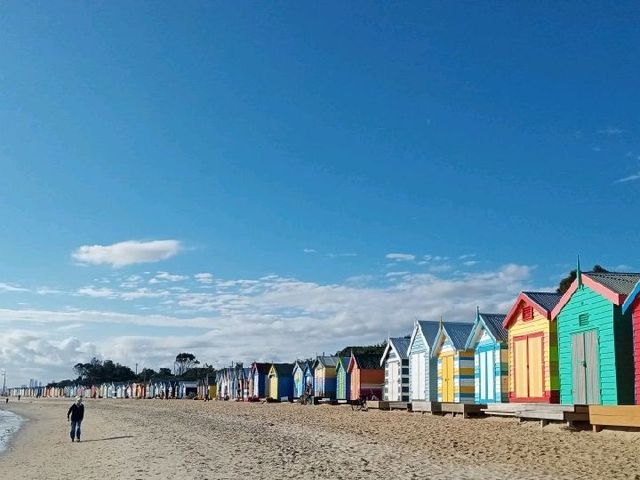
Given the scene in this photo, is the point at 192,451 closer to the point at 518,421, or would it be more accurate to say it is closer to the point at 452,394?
the point at 518,421

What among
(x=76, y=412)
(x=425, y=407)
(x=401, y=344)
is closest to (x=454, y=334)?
(x=425, y=407)

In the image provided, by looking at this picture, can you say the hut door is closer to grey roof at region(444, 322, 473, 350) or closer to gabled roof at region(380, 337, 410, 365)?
grey roof at region(444, 322, 473, 350)

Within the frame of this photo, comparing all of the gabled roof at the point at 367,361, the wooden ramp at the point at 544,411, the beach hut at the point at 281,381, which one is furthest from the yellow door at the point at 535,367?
the beach hut at the point at 281,381

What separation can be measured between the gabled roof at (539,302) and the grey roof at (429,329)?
10.9m

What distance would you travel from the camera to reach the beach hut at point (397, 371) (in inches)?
1816

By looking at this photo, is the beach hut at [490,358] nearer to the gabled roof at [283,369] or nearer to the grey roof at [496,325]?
the grey roof at [496,325]

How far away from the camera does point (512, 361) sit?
30156 millimetres

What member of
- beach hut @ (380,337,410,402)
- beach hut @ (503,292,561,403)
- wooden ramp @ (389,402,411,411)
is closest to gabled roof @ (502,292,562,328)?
beach hut @ (503,292,561,403)

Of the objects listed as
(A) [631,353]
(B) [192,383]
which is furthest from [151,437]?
(B) [192,383]

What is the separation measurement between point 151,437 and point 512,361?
53.5 ft

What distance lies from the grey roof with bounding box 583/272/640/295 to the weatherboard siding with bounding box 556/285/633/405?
451 mm

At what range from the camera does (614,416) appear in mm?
19312

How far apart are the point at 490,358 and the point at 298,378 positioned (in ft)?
143

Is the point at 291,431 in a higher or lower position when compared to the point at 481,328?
lower
